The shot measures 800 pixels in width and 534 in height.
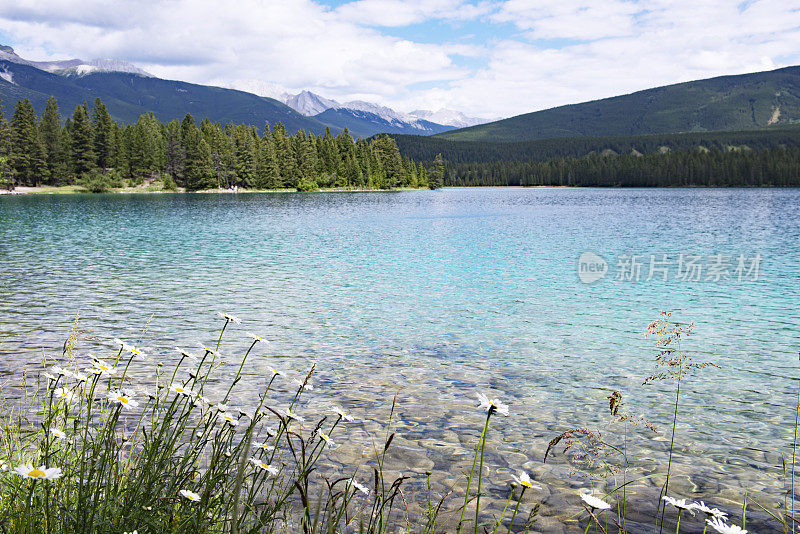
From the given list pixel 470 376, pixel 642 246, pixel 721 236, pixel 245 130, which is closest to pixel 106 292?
pixel 470 376

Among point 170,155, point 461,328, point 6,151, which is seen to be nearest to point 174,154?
point 170,155

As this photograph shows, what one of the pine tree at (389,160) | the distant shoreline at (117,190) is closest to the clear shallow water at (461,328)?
the distant shoreline at (117,190)

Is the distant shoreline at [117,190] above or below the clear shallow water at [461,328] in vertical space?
above

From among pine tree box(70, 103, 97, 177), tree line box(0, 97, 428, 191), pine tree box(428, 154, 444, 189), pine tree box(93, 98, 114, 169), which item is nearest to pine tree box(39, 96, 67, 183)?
tree line box(0, 97, 428, 191)

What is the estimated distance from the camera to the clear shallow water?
6.88 metres

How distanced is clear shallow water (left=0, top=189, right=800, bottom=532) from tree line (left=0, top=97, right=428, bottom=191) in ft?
271

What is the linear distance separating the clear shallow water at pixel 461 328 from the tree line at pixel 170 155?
82620 mm

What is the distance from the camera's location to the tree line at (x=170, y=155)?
9775cm

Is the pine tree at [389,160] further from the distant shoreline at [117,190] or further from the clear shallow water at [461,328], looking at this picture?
the clear shallow water at [461,328]

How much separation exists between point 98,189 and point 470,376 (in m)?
110

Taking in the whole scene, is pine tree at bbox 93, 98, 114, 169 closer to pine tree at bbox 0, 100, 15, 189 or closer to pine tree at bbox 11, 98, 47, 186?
pine tree at bbox 11, 98, 47, 186

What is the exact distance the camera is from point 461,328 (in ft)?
41.9

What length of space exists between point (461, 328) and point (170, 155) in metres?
117

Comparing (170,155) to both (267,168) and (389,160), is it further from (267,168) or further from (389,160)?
(389,160)
